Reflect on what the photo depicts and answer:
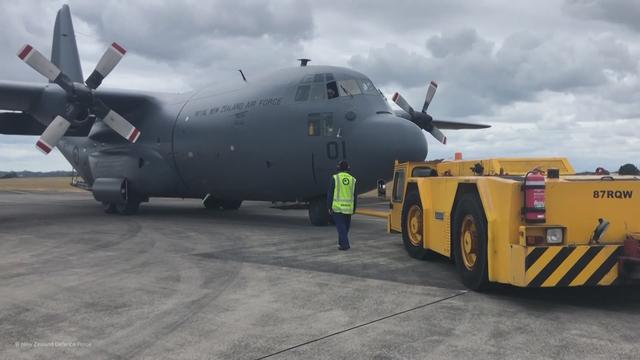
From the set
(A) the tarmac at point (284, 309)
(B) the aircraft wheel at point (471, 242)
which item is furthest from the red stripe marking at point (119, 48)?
(B) the aircraft wheel at point (471, 242)

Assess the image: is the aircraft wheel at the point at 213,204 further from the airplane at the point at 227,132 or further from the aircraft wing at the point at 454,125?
the aircraft wing at the point at 454,125

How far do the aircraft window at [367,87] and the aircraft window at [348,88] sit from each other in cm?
17

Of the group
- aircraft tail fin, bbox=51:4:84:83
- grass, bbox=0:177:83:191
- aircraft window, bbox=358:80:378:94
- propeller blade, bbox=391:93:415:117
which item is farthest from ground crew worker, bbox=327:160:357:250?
grass, bbox=0:177:83:191

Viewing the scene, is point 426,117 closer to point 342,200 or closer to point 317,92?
point 317,92

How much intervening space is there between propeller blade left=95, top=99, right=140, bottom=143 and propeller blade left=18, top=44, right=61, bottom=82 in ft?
5.02

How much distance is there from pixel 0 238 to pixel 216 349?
34.8 ft

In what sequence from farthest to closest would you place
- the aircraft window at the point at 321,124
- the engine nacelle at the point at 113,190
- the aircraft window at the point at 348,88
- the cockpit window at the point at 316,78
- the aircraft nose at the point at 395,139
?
the engine nacelle at the point at 113,190 < the cockpit window at the point at 316,78 < the aircraft window at the point at 348,88 < the aircraft window at the point at 321,124 < the aircraft nose at the point at 395,139

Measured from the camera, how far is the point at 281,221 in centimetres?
1644

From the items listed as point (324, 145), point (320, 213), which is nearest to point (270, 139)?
point (324, 145)

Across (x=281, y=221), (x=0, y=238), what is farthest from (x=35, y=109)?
(x=281, y=221)

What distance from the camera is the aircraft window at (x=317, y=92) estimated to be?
14.0m

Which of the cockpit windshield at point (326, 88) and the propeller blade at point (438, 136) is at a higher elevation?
the cockpit windshield at point (326, 88)

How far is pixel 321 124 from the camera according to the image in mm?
13656

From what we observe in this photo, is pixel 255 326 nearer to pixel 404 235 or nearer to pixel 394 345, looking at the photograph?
pixel 394 345
